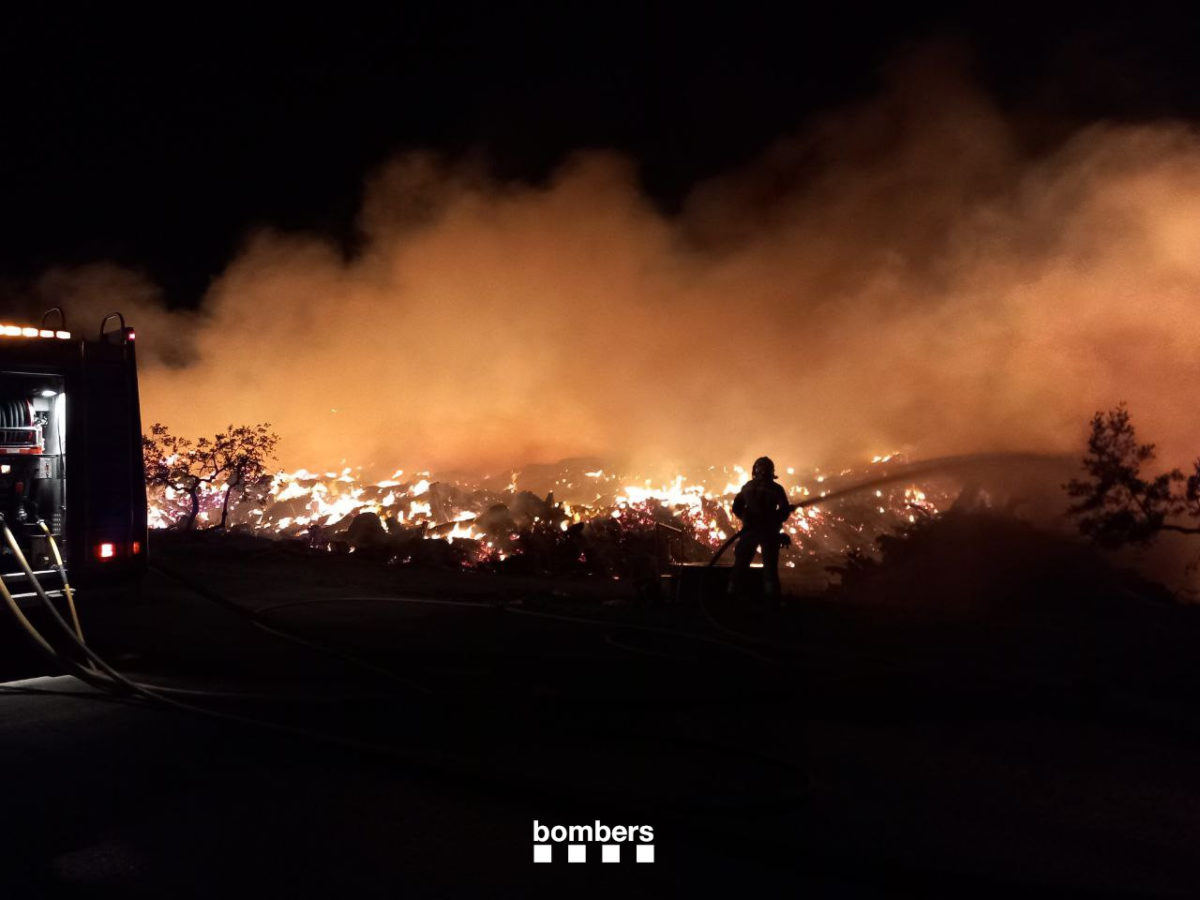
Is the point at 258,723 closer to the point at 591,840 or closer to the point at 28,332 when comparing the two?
the point at 591,840

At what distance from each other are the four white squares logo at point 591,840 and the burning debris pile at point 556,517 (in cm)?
1429

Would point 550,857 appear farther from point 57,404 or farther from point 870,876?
point 57,404

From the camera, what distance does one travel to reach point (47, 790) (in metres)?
3.66

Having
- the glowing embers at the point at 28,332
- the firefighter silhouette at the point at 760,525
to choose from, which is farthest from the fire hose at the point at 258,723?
the firefighter silhouette at the point at 760,525

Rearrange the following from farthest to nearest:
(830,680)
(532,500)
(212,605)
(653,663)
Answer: (532,500) < (212,605) < (653,663) < (830,680)

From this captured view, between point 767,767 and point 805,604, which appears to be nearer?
point 767,767

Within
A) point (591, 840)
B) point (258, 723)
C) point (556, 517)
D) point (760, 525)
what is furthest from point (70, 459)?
point (556, 517)

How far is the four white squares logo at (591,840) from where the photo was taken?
3059 millimetres

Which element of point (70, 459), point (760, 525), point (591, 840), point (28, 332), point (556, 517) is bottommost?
point (591, 840)

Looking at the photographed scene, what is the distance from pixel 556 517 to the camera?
23281 mm

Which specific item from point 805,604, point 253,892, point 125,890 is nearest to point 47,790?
point 125,890

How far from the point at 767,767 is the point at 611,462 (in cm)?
4428

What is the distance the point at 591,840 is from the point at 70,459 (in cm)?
614

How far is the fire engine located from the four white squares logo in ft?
18.0
